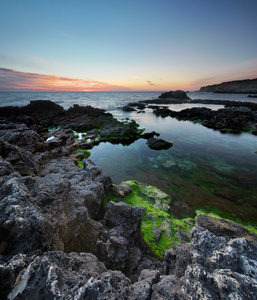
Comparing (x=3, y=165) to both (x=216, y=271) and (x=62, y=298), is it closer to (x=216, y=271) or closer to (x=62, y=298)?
(x=62, y=298)

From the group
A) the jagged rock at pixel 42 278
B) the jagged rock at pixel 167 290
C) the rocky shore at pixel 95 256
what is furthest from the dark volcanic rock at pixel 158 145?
the jagged rock at pixel 42 278

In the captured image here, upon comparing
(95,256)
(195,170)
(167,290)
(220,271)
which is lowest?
(195,170)

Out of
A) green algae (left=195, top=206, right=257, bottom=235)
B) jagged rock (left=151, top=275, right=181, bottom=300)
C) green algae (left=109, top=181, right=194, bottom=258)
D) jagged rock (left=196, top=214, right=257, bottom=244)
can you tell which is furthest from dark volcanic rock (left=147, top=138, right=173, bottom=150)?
jagged rock (left=151, top=275, right=181, bottom=300)

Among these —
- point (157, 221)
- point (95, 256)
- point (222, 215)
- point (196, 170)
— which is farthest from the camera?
point (196, 170)

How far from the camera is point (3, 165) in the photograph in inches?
235

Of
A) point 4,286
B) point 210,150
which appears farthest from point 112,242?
point 210,150

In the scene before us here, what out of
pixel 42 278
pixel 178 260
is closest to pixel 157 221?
pixel 178 260

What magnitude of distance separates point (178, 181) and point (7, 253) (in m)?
12.6

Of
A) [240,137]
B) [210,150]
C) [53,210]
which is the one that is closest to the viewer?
[53,210]

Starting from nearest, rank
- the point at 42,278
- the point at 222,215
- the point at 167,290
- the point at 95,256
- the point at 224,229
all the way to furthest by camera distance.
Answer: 1. the point at 42,278
2. the point at 167,290
3. the point at 95,256
4. the point at 224,229
5. the point at 222,215

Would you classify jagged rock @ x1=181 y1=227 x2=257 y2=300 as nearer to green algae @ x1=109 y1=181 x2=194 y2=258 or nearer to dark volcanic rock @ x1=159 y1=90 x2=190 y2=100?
green algae @ x1=109 y1=181 x2=194 y2=258

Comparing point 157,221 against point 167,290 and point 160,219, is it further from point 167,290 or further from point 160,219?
point 167,290

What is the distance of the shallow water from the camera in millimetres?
10938

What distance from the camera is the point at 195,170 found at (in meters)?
15.5
